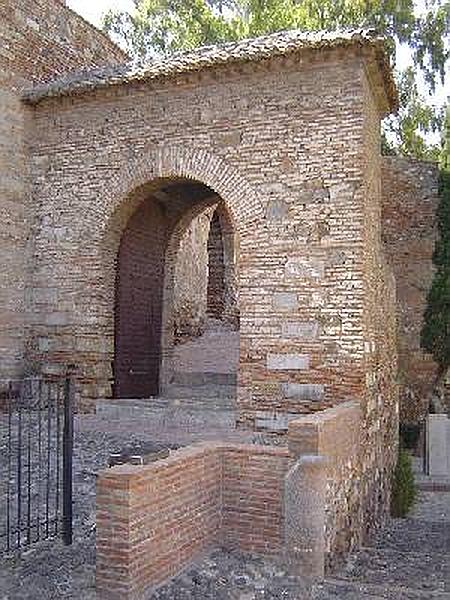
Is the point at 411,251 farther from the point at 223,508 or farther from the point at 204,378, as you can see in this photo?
the point at 223,508

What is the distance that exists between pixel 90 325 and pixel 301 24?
1193 centimetres

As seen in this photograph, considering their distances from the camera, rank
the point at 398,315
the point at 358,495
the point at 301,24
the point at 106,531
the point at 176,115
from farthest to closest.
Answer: the point at 301,24
the point at 398,315
the point at 176,115
the point at 358,495
the point at 106,531

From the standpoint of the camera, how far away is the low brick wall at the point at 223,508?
443cm

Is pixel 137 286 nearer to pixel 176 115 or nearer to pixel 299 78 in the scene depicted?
pixel 176 115

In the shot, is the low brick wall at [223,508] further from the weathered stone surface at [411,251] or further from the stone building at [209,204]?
the weathered stone surface at [411,251]

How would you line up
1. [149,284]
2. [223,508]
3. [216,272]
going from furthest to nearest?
[216,272] → [149,284] → [223,508]

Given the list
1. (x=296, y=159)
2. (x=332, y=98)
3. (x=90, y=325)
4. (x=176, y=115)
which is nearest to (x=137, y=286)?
(x=90, y=325)

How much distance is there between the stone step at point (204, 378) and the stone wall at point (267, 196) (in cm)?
297

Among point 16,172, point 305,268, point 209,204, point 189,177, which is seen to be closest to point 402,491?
point 305,268

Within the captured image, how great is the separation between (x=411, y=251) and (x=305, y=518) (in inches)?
374

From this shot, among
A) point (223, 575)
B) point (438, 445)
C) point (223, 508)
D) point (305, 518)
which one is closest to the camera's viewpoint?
point (223, 575)

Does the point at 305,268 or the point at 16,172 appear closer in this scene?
the point at 305,268

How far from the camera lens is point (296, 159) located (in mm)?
7879

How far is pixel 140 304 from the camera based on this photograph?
10227mm
